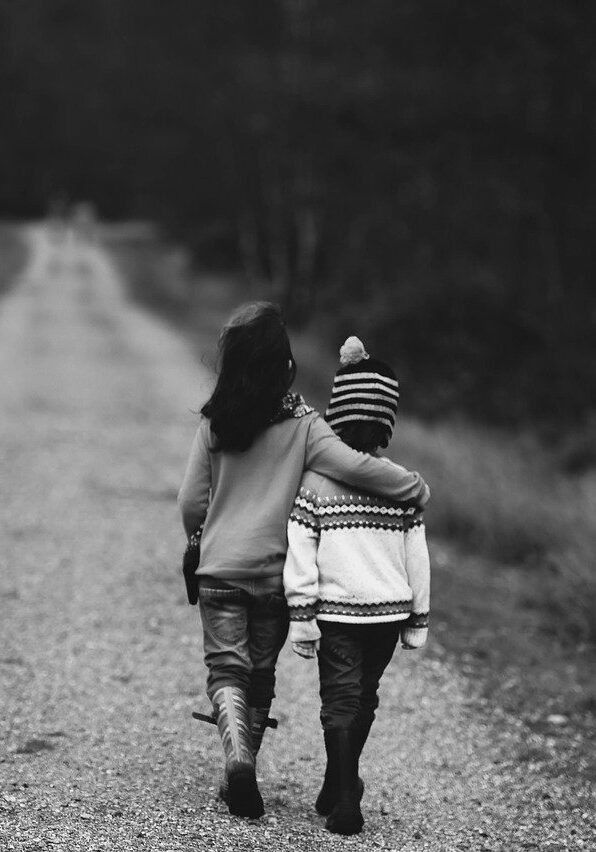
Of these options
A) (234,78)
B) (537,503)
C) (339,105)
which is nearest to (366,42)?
(339,105)

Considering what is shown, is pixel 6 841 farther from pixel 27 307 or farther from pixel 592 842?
pixel 27 307

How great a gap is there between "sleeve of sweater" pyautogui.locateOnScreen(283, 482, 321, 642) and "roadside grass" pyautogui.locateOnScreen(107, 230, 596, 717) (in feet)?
2.31

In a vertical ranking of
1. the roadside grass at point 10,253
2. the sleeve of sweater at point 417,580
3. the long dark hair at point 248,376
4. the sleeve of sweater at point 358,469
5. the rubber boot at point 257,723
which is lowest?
the rubber boot at point 257,723

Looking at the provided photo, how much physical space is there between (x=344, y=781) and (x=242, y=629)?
611 millimetres

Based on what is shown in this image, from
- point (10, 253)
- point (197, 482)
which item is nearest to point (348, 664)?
point (197, 482)

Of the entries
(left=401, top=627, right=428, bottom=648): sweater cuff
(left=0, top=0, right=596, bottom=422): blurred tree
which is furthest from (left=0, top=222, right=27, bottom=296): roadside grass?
(left=401, top=627, right=428, bottom=648): sweater cuff

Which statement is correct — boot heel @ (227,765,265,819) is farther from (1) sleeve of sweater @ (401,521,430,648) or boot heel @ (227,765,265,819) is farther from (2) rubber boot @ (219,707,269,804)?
(1) sleeve of sweater @ (401,521,430,648)

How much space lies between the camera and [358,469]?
12.2ft

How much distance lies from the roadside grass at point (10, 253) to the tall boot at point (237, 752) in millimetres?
27122

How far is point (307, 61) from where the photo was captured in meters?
24.7

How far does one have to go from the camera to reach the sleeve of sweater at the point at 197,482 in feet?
12.8

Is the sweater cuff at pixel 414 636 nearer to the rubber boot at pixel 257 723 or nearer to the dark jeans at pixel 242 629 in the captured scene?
the dark jeans at pixel 242 629

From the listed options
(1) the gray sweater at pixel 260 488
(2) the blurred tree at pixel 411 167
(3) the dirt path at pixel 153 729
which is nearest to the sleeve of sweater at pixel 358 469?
(1) the gray sweater at pixel 260 488

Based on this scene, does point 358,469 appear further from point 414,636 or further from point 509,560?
point 509,560
